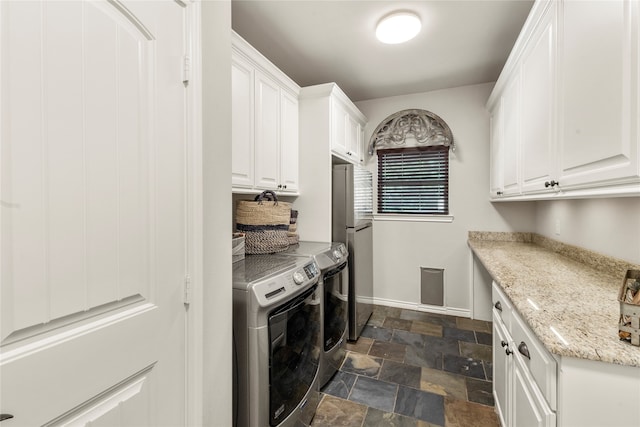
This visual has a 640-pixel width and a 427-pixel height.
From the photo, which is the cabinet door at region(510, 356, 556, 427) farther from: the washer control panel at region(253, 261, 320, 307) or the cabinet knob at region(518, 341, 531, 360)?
the washer control panel at region(253, 261, 320, 307)

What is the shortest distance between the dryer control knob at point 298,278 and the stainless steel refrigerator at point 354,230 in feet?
3.66

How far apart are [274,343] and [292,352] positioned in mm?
204

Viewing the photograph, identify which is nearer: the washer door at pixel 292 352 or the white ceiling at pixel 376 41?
the washer door at pixel 292 352

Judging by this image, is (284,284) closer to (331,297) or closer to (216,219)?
(216,219)

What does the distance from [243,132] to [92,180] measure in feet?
4.48

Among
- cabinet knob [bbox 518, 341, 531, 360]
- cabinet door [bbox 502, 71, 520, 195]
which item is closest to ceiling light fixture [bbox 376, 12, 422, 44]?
cabinet door [bbox 502, 71, 520, 195]

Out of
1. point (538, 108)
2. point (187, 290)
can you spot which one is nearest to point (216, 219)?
point (187, 290)

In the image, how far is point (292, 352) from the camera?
5.18 feet

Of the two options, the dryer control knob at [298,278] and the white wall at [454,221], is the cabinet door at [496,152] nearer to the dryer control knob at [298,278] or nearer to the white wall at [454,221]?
the white wall at [454,221]

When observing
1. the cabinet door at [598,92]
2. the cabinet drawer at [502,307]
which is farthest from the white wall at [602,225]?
the cabinet drawer at [502,307]

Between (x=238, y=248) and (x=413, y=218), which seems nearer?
(x=238, y=248)

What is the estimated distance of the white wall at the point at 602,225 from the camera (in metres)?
1.55

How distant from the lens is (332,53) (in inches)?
101

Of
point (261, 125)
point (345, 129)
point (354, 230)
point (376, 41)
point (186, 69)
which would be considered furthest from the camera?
point (345, 129)
